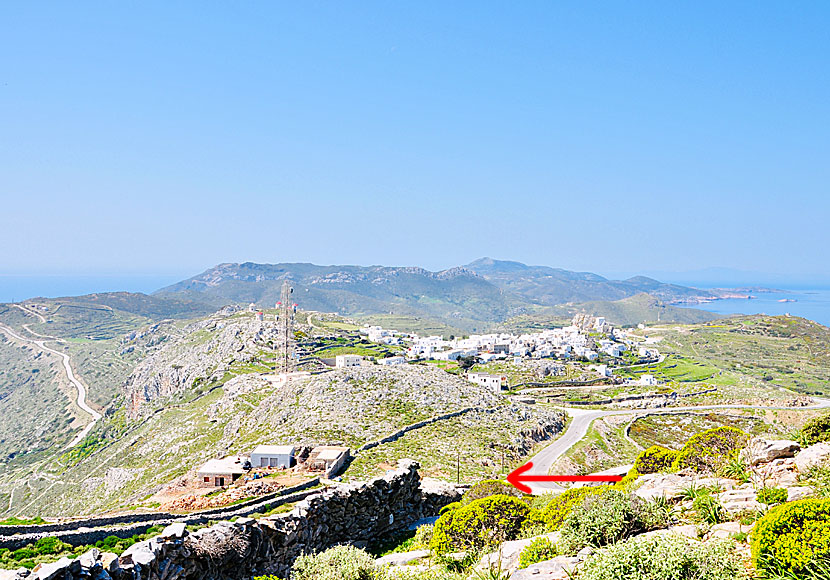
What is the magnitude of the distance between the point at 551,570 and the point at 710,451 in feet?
33.4

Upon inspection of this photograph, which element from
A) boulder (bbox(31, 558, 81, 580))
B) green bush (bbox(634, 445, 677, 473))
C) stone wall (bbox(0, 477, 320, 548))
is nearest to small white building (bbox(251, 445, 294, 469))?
stone wall (bbox(0, 477, 320, 548))

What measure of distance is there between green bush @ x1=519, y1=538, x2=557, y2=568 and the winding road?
275 ft

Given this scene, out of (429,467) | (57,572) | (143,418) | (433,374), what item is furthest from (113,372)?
(57,572)

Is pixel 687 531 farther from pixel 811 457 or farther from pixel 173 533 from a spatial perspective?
pixel 173 533

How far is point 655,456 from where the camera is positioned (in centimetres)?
1883

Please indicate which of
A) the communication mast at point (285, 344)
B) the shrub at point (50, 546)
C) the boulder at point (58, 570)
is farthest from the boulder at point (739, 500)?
the communication mast at point (285, 344)

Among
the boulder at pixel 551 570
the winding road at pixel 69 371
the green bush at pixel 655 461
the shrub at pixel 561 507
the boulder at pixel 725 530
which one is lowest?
the winding road at pixel 69 371

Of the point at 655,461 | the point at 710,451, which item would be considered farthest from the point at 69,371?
the point at 710,451

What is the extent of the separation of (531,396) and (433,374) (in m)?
17.8

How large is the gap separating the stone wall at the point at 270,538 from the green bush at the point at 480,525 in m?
3.31

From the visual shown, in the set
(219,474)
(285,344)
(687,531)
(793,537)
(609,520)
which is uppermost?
(793,537)

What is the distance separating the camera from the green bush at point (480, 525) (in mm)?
13109

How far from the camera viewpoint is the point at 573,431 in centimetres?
5672

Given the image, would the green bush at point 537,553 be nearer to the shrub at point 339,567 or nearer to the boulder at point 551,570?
the boulder at point 551,570
